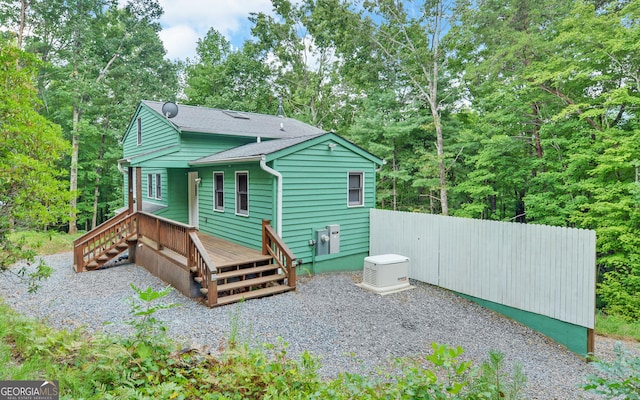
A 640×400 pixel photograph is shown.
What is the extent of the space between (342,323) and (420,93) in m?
14.0

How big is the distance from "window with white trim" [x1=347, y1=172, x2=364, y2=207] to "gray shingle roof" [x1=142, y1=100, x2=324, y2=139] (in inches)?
164

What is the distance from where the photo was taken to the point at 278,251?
7973 mm

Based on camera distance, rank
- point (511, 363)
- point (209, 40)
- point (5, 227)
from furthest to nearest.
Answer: point (209, 40), point (511, 363), point (5, 227)

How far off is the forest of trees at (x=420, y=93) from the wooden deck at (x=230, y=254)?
2.99 meters

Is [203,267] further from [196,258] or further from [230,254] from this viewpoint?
[230,254]

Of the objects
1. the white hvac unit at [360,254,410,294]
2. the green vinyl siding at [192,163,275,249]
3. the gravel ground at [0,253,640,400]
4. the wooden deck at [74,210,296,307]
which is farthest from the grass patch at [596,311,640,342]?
the green vinyl siding at [192,163,275,249]

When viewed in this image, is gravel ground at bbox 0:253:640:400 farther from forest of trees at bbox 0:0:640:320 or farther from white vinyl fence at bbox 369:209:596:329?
forest of trees at bbox 0:0:640:320

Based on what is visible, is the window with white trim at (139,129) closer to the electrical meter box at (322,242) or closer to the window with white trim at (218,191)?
the window with white trim at (218,191)

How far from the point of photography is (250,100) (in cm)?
2470

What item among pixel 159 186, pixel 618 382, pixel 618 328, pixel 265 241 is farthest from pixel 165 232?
pixel 618 328

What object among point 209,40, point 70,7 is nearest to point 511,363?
point 70,7

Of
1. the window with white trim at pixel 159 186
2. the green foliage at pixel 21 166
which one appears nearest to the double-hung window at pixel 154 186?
the window with white trim at pixel 159 186

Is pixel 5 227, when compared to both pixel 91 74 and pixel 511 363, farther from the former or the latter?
pixel 91 74

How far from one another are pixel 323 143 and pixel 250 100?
55.8 ft
